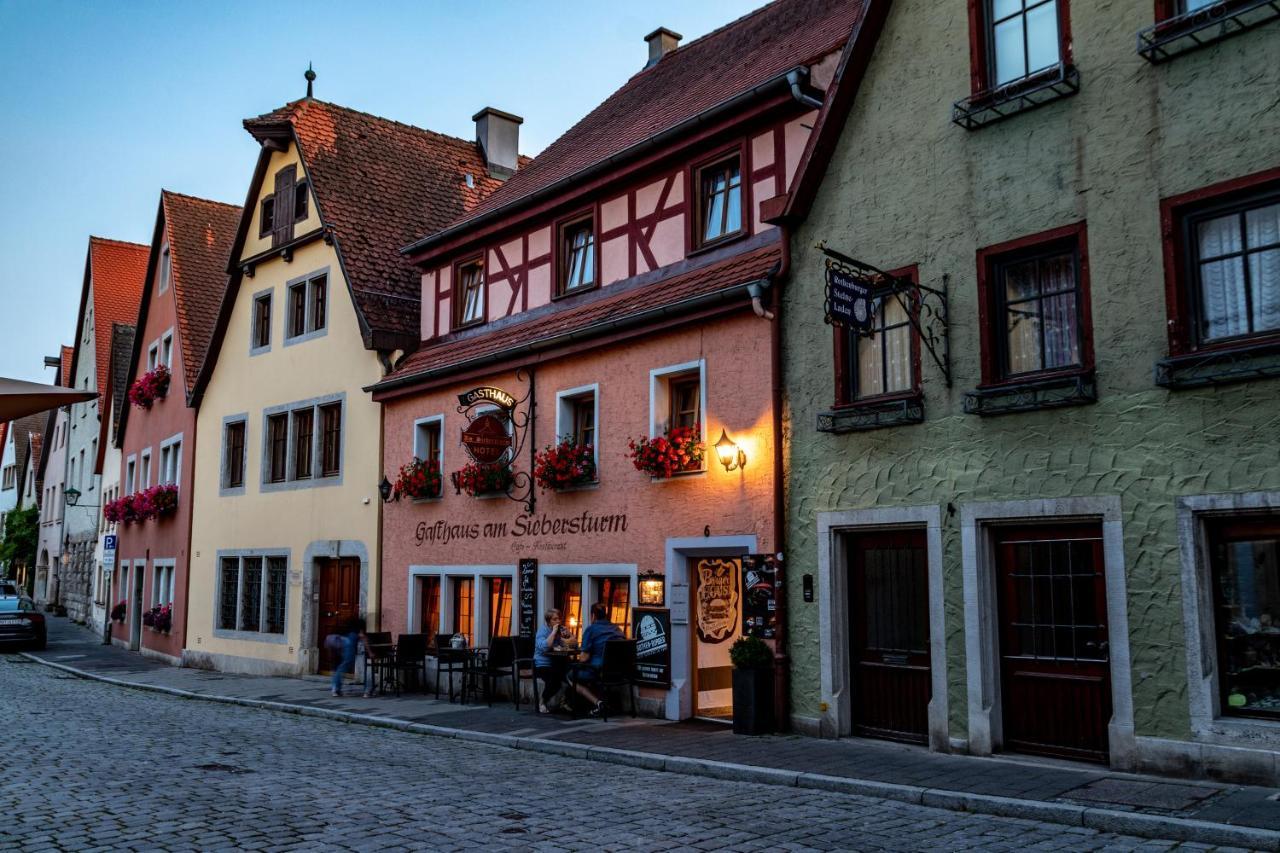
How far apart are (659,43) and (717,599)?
1232cm

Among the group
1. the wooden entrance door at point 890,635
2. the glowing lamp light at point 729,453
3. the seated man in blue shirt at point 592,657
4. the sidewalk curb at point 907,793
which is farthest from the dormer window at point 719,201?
the sidewalk curb at point 907,793

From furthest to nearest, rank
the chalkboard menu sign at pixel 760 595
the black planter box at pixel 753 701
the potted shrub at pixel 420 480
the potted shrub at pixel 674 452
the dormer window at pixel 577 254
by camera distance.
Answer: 1. the potted shrub at pixel 420 480
2. the dormer window at pixel 577 254
3. the potted shrub at pixel 674 452
4. the chalkboard menu sign at pixel 760 595
5. the black planter box at pixel 753 701

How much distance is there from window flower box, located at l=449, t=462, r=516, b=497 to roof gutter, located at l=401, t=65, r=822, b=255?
4147 mm

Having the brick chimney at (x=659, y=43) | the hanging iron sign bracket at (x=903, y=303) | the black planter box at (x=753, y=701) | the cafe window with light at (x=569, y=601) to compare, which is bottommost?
the black planter box at (x=753, y=701)

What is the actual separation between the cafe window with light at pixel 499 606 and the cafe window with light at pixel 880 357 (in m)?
7.27

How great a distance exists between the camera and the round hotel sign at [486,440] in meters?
17.2

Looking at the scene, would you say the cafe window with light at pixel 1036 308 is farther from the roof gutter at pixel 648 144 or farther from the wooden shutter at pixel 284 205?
the wooden shutter at pixel 284 205

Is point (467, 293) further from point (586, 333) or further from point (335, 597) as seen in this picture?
point (335, 597)

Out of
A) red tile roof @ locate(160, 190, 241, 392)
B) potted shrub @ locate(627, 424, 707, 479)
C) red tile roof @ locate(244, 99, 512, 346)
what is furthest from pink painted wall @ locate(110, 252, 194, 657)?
potted shrub @ locate(627, 424, 707, 479)

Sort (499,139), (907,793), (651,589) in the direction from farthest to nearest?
(499,139)
(651,589)
(907,793)

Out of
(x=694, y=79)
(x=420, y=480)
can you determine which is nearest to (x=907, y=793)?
(x=420, y=480)

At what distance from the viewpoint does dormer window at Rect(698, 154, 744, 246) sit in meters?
15.2

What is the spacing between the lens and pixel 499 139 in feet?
92.5

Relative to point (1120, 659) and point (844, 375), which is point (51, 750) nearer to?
point (844, 375)
